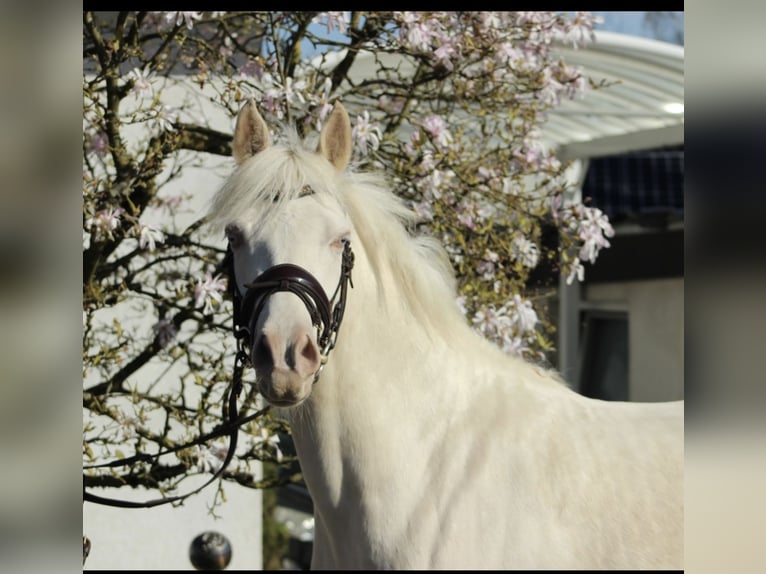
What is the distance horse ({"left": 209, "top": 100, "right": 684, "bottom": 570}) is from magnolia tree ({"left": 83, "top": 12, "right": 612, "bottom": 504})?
822 millimetres

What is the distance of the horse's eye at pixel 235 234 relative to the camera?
2219 millimetres

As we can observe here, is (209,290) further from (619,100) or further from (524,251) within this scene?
(619,100)

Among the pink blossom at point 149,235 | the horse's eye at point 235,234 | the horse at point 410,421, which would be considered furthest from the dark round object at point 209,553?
the horse's eye at point 235,234

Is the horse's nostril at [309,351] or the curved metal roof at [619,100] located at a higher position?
the curved metal roof at [619,100]

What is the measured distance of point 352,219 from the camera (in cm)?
Answer: 238

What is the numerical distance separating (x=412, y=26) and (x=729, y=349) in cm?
228

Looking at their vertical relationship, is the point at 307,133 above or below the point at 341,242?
above

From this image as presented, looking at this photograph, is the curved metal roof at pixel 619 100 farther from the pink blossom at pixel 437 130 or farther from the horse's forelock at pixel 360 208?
the horse's forelock at pixel 360 208

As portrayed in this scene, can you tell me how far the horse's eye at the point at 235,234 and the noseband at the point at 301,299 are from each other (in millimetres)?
110

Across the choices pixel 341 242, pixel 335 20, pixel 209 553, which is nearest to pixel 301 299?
pixel 341 242

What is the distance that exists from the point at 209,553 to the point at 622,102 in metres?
4.38

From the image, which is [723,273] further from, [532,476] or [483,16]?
[483,16]

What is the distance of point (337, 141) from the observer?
2439mm

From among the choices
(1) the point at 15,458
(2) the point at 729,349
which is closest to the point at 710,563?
(2) the point at 729,349
